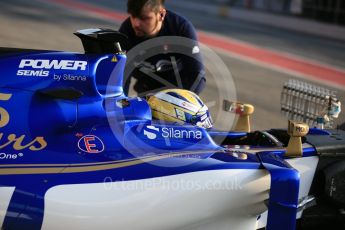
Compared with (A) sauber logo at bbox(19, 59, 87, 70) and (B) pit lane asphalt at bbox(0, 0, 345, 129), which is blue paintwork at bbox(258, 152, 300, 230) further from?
(B) pit lane asphalt at bbox(0, 0, 345, 129)

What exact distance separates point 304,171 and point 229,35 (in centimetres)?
1247

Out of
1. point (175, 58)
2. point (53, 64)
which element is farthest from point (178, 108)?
point (175, 58)

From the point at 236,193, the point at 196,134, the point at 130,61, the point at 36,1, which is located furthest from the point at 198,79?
the point at 36,1

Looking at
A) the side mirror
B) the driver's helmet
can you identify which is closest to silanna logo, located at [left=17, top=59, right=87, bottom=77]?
the driver's helmet

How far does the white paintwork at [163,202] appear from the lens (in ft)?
10.2

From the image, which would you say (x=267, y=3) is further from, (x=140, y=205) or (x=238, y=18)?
(x=140, y=205)

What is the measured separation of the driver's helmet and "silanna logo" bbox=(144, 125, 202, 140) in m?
0.23

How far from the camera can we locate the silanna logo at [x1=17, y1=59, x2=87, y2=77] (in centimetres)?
342

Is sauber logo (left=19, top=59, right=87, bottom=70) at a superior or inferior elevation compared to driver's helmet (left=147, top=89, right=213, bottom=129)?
superior

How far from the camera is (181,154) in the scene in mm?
3396

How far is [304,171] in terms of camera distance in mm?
3695

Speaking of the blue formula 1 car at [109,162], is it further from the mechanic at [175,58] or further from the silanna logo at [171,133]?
the mechanic at [175,58]

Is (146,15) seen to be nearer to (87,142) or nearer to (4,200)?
(87,142)

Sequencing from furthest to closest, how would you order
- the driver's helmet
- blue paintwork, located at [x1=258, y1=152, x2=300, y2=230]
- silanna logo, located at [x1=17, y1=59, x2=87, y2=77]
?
the driver's helmet
silanna logo, located at [x1=17, y1=59, x2=87, y2=77]
blue paintwork, located at [x1=258, y1=152, x2=300, y2=230]
